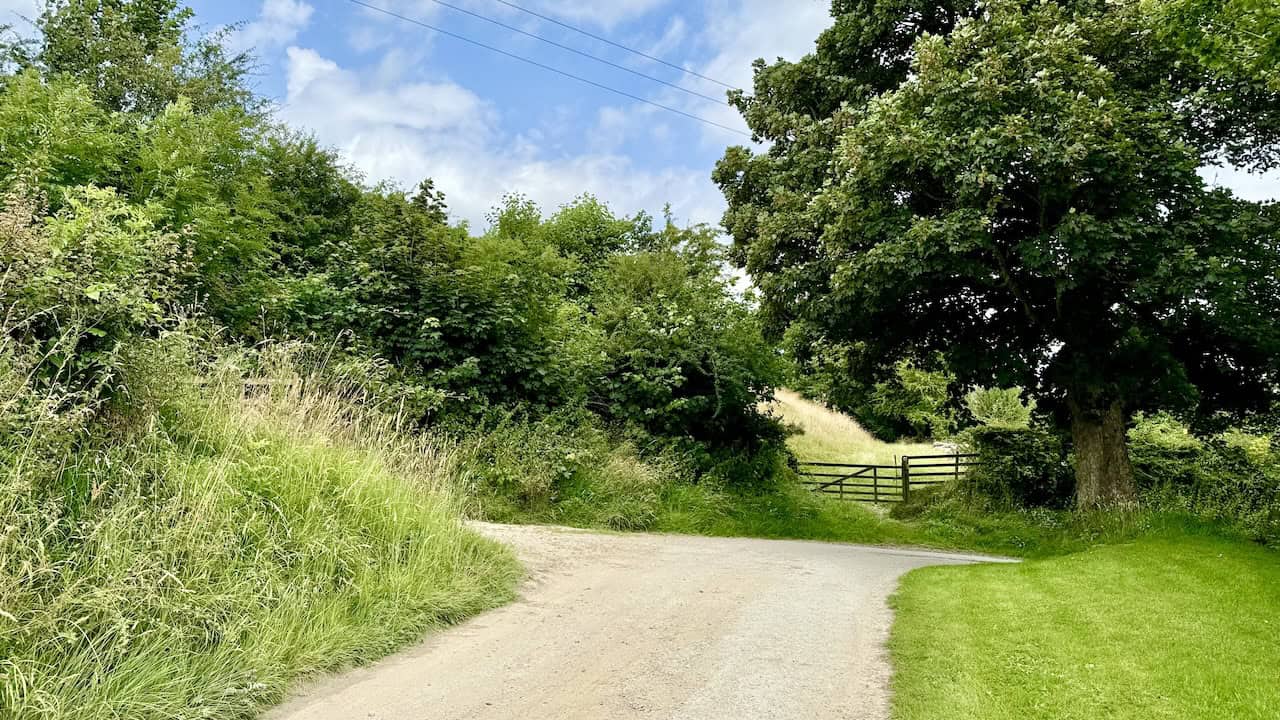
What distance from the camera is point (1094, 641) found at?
4.82 m

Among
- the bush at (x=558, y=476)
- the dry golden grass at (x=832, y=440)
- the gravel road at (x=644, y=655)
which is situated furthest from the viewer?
the dry golden grass at (x=832, y=440)

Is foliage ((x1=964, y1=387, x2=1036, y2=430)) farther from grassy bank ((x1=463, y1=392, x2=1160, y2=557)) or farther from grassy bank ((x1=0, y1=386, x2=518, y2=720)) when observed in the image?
grassy bank ((x1=0, y1=386, x2=518, y2=720))

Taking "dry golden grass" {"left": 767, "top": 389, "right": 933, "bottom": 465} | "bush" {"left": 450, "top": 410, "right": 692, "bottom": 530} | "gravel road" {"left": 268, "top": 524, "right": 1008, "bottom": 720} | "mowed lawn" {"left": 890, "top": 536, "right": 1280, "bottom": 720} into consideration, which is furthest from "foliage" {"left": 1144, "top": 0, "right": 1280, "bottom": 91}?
"dry golden grass" {"left": 767, "top": 389, "right": 933, "bottom": 465}

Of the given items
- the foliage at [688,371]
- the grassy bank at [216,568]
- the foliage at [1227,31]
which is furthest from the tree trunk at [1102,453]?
the grassy bank at [216,568]

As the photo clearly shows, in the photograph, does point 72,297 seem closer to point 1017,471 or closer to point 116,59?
point 116,59

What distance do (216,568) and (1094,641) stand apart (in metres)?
5.73

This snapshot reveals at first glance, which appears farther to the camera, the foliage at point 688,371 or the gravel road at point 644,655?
the foliage at point 688,371

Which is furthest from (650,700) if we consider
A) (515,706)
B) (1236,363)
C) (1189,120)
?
(1236,363)

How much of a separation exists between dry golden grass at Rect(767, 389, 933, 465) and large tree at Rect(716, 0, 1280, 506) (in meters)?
13.6

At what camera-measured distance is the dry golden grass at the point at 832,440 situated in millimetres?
28000

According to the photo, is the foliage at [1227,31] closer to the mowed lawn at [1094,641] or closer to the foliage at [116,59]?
the mowed lawn at [1094,641]

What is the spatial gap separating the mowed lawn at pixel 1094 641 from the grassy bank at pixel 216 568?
11.1ft

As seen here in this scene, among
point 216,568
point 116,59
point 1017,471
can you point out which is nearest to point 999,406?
point 1017,471

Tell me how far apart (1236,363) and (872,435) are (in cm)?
2480
